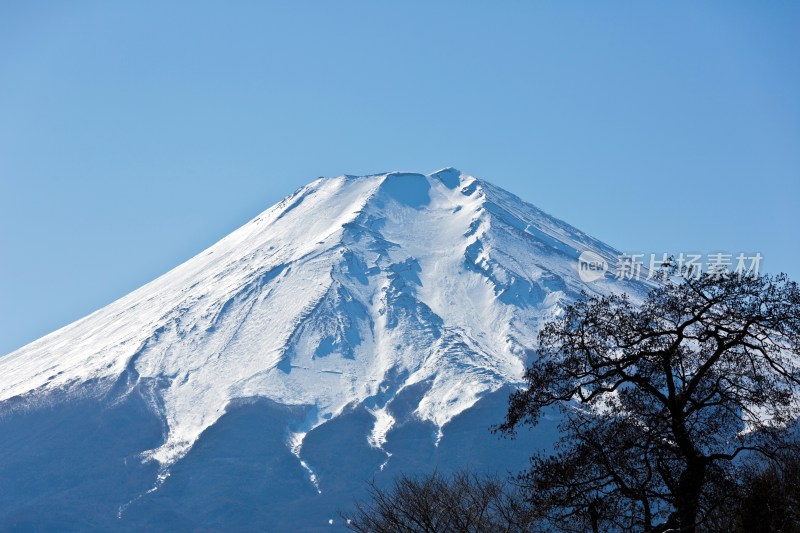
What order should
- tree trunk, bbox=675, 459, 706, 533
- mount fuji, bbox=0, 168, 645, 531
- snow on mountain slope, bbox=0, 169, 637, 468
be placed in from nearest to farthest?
1. tree trunk, bbox=675, 459, 706, 533
2. mount fuji, bbox=0, 168, 645, 531
3. snow on mountain slope, bbox=0, 169, 637, 468

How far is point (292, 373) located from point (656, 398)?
98858 millimetres

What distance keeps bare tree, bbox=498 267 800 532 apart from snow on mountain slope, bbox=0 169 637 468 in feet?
295

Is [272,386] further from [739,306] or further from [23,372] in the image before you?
[739,306]

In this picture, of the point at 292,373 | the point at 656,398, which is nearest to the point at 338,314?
the point at 292,373

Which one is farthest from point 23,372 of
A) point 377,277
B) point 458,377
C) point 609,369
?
point 609,369

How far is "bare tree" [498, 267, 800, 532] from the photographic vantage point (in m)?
8.79

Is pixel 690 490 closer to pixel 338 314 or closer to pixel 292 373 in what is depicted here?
pixel 292 373

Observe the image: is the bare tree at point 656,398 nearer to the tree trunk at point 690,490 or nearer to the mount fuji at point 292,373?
the tree trunk at point 690,490

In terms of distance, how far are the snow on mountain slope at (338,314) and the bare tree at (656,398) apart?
89993 millimetres

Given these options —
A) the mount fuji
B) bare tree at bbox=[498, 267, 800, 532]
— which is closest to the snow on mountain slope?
the mount fuji

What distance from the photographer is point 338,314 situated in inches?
4500

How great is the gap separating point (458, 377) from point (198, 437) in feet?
84.9

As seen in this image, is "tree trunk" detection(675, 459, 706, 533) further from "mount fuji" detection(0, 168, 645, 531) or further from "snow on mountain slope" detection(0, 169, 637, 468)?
"snow on mountain slope" detection(0, 169, 637, 468)

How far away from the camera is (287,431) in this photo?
100m
